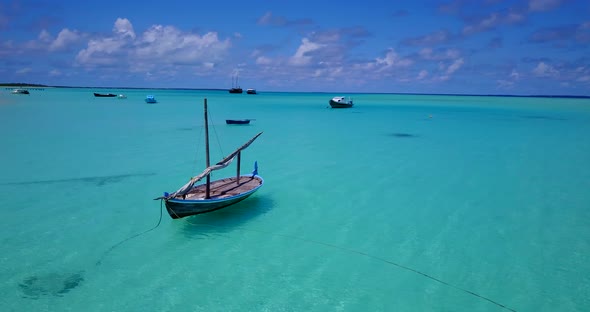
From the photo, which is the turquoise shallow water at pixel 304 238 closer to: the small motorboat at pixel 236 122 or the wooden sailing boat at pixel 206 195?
the wooden sailing boat at pixel 206 195

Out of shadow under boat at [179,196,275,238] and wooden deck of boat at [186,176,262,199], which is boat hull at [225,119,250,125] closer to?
wooden deck of boat at [186,176,262,199]

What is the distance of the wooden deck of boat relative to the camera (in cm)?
1499

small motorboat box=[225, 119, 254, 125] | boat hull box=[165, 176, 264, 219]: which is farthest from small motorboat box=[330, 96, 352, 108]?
boat hull box=[165, 176, 264, 219]

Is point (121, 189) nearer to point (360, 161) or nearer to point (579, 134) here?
point (360, 161)

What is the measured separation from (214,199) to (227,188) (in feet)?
7.20

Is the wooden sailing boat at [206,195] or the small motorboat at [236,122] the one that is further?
the small motorboat at [236,122]

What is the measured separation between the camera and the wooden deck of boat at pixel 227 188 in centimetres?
1499

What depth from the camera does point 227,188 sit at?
643 inches

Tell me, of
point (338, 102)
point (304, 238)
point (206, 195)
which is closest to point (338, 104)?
point (338, 102)

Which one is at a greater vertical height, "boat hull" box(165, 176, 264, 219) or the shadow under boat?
"boat hull" box(165, 176, 264, 219)

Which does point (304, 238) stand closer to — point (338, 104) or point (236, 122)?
point (236, 122)

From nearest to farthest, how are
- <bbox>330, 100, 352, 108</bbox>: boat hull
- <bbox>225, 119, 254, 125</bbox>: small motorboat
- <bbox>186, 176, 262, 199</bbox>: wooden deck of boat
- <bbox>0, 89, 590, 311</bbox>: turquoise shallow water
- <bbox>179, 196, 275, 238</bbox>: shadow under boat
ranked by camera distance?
1. <bbox>0, 89, 590, 311</bbox>: turquoise shallow water
2. <bbox>179, 196, 275, 238</bbox>: shadow under boat
3. <bbox>186, 176, 262, 199</bbox>: wooden deck of boat
4. <bbox>225, 119, 254, 125</bbox>: small motorboat
5. <bbox>330, 100, 352, 108</bbox>: boat hull

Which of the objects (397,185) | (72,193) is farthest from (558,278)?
(72,193)

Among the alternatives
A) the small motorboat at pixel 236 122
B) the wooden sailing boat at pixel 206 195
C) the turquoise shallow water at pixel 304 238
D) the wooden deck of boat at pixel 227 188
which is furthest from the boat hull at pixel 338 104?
the wooden sailing boat at pixel 206 195
